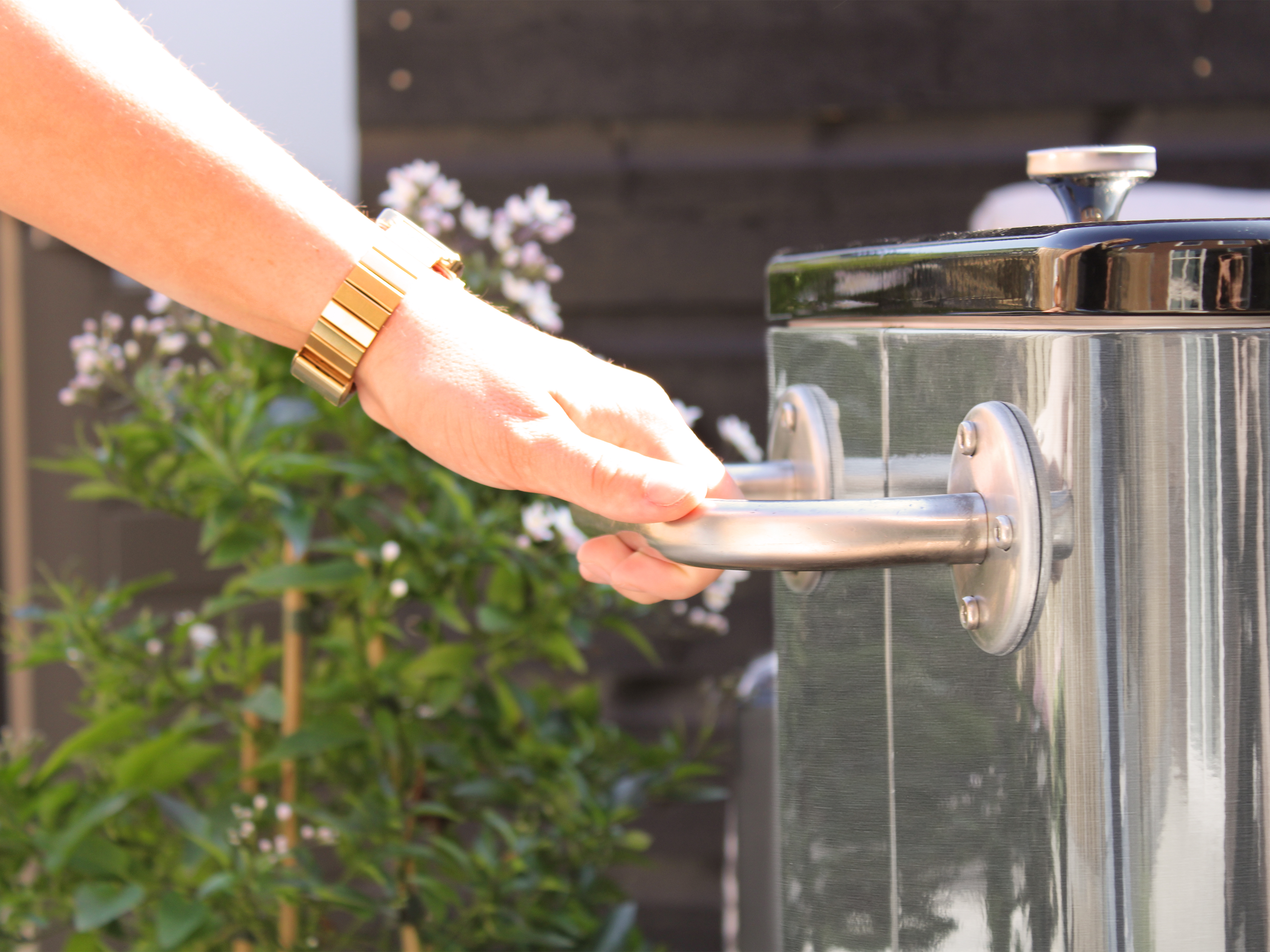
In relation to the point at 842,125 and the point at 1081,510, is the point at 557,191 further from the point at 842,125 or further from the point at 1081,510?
the point at 1081,510

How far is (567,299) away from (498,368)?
1202 mm

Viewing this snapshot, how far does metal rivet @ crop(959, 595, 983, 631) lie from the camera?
0.43 metres

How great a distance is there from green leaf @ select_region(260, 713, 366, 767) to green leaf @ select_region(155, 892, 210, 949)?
0.51ft

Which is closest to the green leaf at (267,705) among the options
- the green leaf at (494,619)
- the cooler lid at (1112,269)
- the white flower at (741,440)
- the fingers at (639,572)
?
the green leaf at (494,619)

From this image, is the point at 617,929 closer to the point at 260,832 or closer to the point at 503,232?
the point at 260,832

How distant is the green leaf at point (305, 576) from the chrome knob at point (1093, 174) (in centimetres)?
83

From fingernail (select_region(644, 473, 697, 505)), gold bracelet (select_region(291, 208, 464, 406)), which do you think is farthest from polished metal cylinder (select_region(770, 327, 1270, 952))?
gold bracelet (select_region(291, 208, 464, 406))

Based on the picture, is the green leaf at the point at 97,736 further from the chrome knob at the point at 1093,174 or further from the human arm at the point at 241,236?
the chrome knob at the point at 1093,174

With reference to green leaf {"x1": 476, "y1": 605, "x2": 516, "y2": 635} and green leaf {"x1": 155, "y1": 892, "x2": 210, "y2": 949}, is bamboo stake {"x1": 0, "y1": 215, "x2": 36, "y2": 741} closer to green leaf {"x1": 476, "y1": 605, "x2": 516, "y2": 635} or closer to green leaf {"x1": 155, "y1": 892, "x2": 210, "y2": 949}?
green leaf {"x1": 155, "y1": 892, "x2": 210, "y2": 949}

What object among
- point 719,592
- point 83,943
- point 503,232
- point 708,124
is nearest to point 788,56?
point 708,124

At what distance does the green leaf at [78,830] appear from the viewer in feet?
3.64

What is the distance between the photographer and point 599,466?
496 mm

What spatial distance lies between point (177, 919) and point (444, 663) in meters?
0.36

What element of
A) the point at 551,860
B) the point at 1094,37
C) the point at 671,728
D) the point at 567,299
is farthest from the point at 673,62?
the point at 551,860
